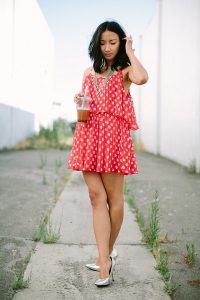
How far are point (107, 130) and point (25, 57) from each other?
41.8 feet

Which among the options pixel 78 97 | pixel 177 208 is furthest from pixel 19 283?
pixel 177 208

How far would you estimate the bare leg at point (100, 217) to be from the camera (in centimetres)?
255

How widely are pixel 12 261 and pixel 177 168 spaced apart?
6.11 metres

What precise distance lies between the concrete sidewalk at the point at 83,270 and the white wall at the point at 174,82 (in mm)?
4519

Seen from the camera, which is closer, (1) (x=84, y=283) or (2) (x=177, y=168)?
(1) (x=84, y=283)

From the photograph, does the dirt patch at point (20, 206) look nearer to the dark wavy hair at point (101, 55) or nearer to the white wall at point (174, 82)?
the dark wavy hair at point (101, 55)

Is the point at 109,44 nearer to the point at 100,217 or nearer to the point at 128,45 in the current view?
the point at 128,45

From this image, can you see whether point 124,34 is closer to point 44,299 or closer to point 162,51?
point 44,299

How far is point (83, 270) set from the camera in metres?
2.76

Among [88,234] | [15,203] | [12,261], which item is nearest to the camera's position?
[12,261]

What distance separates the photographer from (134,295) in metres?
2.38

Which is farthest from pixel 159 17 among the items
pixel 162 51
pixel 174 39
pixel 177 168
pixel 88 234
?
pixel 88 234

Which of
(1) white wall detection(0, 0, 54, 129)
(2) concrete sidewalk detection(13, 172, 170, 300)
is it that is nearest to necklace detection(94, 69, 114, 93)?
(2) concrete sidewalk detection(13, 172, 170, 300)

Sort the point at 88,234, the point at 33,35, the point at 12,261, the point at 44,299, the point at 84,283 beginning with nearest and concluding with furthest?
the point at 44,299, the point at 84,283, the point at 12,261, the point at 88,234, the point at 33,35
